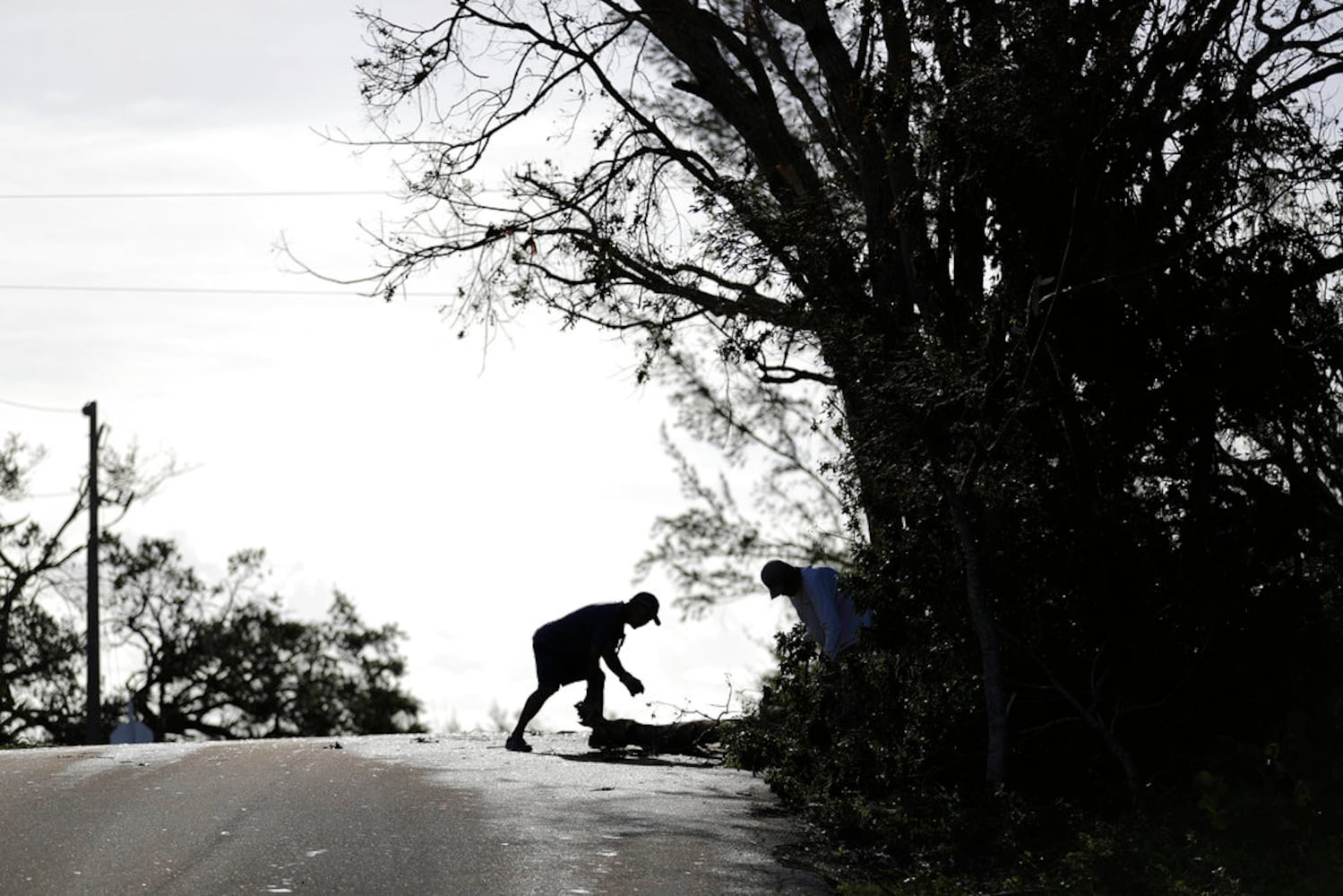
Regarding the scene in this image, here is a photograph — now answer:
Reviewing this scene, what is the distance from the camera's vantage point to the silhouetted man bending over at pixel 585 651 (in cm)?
1528

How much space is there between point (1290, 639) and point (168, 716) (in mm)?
33511

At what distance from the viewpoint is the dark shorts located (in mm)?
15773

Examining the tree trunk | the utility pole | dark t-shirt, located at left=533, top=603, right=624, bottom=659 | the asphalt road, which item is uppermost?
the utility pole

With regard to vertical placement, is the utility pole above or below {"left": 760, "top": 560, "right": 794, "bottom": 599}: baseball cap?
A: above

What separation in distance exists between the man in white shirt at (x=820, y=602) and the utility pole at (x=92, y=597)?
22.1 metres

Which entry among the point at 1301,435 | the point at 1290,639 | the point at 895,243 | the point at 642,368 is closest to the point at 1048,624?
the point at 1290,639

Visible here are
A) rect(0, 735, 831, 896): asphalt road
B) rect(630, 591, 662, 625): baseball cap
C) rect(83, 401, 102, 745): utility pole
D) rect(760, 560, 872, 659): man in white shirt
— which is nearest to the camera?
rect(0, 735, 831, 896): asphalt road

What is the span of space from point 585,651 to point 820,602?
3.76 metres

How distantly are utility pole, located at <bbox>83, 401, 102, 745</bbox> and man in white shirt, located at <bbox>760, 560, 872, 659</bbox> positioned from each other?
22.1 m

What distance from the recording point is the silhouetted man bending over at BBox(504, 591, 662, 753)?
50.1 feet

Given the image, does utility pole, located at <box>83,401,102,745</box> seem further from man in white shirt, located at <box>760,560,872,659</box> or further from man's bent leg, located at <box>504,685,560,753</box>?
man in white shirt, located at <box>760,560,872,659</box>

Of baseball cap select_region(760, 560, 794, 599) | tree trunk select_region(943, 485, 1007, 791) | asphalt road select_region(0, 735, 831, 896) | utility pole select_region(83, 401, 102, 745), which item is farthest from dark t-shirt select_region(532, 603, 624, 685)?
utility pole select_region(83, 401, 102, 745)

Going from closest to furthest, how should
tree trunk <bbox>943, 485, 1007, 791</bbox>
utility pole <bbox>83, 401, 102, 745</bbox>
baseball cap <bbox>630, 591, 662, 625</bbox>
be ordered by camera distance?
tree trunk <bbox>943, 485, 1007, 791</bbox> < baseball cap <bbox>630, 591, 662, 625</bbox> < utility pole <bbox>83, 401, 102, 745</bbox>

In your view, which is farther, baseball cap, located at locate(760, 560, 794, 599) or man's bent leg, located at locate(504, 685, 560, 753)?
man's bent leg, located at locate(504, 685, 560, 753)
